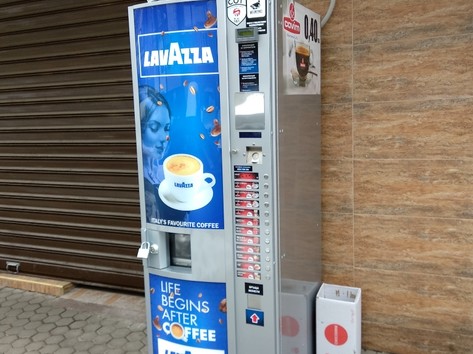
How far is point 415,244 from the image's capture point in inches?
126

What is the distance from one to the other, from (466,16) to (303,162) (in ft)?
4.27

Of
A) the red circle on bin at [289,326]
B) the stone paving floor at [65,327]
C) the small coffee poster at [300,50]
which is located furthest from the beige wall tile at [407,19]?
the stone paving floor at [65,327]

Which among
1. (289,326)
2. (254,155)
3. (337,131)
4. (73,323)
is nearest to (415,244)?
(337,131)

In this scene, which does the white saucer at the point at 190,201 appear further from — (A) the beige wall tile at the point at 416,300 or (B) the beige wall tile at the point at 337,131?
(A) the beige wall tile at the point at 416,300

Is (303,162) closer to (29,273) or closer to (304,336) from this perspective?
(304,336)

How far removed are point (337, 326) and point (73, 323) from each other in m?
2.31

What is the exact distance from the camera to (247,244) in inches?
104

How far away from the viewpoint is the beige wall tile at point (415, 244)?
307 centimetres

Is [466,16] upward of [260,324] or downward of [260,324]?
upward

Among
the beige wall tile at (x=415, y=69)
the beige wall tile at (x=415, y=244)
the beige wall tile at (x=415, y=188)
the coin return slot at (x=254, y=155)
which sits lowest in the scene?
the beige wall tile at (x=415, y=244)

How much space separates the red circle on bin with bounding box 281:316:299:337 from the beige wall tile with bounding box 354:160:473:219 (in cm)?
90

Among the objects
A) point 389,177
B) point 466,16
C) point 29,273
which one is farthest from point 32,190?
point 466,16

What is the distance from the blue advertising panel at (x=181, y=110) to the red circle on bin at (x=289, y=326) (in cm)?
67

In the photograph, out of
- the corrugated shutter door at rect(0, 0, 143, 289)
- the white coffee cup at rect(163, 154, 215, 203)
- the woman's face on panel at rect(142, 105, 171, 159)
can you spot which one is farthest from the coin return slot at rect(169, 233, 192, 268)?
the corrugated shutter door at rect(0, 0, 143, 289)
